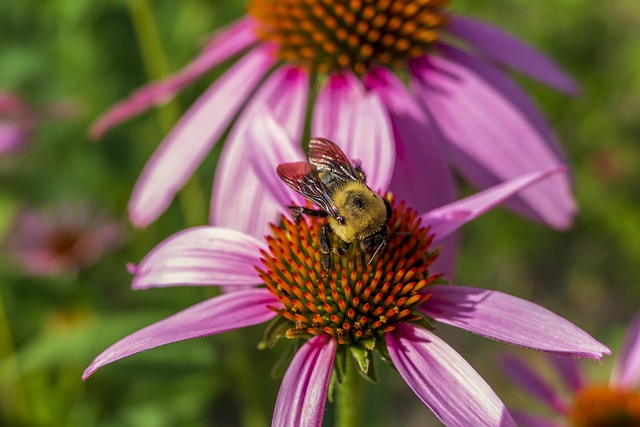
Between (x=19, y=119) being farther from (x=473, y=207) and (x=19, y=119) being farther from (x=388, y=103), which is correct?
(x=473, y=207)

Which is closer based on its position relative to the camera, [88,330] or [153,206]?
[153,206]

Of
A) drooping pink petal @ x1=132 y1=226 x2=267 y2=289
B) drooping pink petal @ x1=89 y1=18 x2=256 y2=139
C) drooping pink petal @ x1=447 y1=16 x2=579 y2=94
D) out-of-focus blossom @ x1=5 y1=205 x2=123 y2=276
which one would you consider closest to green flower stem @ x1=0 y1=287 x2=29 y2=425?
out-of-focus blossom @ x1=5 y1=205 x2=123 y2=276

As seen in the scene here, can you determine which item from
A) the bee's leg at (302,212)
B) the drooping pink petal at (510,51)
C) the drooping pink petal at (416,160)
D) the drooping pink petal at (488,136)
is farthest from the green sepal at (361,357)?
the drooping pink petal at (510,51)

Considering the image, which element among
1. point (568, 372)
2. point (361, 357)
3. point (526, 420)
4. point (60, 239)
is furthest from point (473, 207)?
point (60, 239)

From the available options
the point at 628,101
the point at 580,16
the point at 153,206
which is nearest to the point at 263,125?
the point at 153,206

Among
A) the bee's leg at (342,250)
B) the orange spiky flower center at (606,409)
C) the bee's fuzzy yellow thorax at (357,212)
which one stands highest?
the bee's fuzzy yellow thorax at (357,212)

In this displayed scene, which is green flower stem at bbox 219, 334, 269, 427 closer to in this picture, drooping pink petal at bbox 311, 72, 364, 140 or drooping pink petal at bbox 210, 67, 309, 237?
drooping pink petal at bbox 210, 67, 309, 237

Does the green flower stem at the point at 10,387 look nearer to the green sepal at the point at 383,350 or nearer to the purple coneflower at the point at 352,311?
the purple coneflower at the point at 352,311

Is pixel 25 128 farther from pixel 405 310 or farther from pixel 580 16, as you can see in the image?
pixel 580 16
